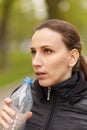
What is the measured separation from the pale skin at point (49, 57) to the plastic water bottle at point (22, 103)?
0.37ft

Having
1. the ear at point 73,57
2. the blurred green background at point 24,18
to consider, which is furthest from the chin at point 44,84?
the blurred green background at point 24,18

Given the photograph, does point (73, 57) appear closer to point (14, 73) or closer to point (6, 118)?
point (6, 118)

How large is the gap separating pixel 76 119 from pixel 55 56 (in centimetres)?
49

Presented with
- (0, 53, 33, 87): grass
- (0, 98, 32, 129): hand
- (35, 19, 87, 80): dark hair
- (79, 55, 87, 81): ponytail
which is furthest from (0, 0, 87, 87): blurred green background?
(0, 98, 32, 129): hand

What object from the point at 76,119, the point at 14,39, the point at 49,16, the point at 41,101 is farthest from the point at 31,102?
the point at 14,39

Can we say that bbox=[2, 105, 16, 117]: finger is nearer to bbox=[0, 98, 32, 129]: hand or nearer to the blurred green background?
bbox=[0, 98, 32, 129]: hand

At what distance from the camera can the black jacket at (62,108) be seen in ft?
11.2

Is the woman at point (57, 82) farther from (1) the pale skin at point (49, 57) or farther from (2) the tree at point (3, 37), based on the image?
(2) the tree at point (3, 37)

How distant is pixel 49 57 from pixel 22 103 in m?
0.39

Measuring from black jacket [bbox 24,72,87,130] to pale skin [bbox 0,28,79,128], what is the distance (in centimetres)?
9

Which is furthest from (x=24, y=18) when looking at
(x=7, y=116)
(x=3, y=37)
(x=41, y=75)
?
(x=7, y=116)

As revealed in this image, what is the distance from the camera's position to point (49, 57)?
342 cm

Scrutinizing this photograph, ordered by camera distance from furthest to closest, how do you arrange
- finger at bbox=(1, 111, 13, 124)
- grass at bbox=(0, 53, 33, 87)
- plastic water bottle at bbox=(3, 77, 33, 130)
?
grass at bbox=(0, 53, 33, 87), plastic water bottle at bbox=(3, 77, 33, 130), finger at bbox=(1, 111, 13, 124)

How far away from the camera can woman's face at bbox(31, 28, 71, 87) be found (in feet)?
11.1
